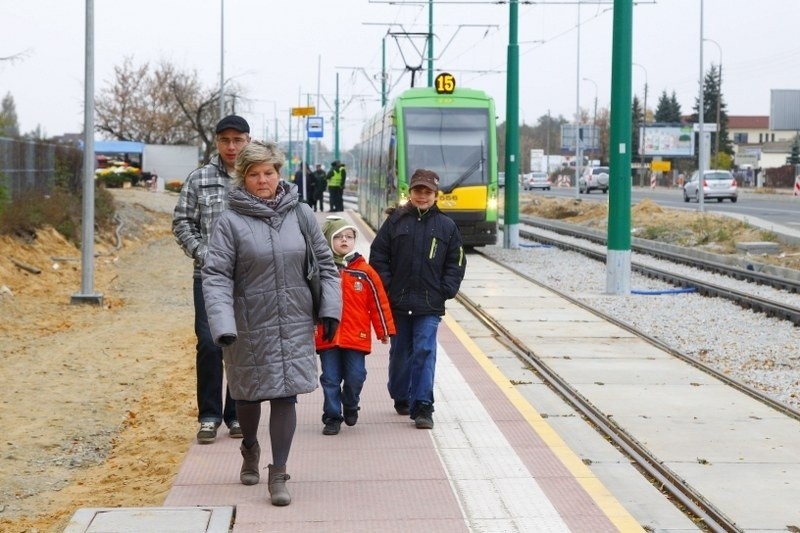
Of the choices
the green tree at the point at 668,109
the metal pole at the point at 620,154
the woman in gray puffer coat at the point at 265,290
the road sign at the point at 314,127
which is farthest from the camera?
the green tree at the point at 668,109

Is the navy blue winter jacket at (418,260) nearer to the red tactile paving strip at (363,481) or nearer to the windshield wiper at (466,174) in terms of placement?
the red tactile paving strip at (363,481)

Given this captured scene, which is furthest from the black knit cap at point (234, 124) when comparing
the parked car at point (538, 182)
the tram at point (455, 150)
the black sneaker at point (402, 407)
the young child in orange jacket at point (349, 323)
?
the parked car at point (538, 182)

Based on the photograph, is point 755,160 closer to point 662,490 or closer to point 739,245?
point 739,245

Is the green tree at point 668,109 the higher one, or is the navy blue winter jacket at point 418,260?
the green tree at point 668,109

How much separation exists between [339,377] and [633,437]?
6.35 feet

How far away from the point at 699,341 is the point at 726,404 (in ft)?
14.1

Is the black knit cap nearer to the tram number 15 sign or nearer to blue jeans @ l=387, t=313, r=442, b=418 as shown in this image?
blue jeans @ l=387, t=313, r=442, b=418

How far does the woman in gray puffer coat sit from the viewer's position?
6.39 m

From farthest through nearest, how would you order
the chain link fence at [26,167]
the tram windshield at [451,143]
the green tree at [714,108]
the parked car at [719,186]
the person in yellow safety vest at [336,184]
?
the green tree at [714,108] < the parked car at [719,186] < the person in yellow safety vest at [336,184] < the tram windshield at [451,143] < the chain link fence at [26,167]

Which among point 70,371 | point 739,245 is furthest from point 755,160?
point 70,371

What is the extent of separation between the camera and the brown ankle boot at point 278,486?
21.2 ft

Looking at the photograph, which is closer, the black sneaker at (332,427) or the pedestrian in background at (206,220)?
the pedestrian in background at (206,220)

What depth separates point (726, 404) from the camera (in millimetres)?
9773

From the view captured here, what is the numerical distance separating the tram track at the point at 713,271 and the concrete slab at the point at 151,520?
10.7 meters
